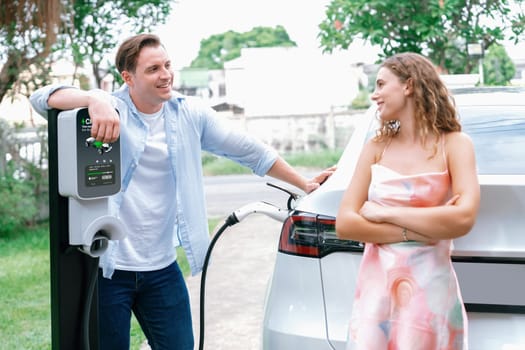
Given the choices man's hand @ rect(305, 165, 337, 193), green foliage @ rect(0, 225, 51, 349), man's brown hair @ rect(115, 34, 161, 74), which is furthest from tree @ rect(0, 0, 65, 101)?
man's hand @ rect(305, 165, 337, 193)

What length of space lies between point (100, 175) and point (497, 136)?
137 centimetres

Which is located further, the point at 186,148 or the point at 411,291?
the point at 186,148

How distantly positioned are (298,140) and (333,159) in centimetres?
159

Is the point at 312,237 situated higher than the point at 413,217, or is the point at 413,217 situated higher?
the point at 413,217

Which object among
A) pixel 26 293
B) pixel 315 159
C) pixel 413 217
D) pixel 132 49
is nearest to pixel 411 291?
pixel 413 217

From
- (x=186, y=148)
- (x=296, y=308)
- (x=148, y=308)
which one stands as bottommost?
(x=148, y=308)

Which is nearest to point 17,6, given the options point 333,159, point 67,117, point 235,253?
point 235,253

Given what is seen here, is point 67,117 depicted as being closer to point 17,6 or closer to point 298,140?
point 17,6

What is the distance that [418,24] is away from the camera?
962 centimetres

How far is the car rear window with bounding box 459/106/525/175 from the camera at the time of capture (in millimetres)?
2594

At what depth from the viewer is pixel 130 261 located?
2895 mm

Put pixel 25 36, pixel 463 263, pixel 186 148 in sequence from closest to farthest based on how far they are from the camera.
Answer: pixel 463 263
pixel 186 148
pixel 25 36

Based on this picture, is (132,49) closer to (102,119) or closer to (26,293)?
(102,119)

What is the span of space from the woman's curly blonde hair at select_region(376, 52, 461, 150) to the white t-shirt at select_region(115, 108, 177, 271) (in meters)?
1.02
